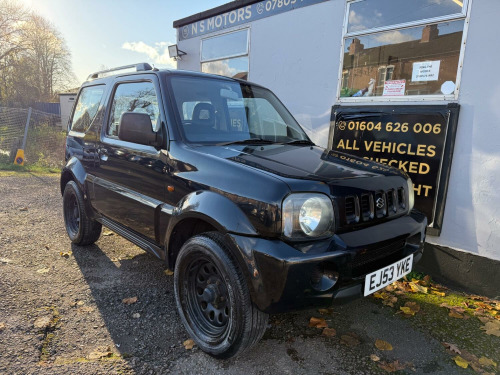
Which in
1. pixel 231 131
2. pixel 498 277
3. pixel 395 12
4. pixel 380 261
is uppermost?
pixel 395 12

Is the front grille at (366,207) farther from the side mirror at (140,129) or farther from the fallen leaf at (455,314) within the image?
the fallen leaf at (455,314)

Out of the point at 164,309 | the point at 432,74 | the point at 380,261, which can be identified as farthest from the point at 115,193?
the point at 432,74

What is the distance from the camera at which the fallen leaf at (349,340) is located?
2.64 m

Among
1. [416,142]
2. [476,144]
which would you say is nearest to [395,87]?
[416,142]

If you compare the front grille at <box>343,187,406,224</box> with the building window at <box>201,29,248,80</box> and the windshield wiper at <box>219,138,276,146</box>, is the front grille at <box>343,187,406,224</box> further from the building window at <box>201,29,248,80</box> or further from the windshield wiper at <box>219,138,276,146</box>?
the building window at <box>201,29,248,80</box>

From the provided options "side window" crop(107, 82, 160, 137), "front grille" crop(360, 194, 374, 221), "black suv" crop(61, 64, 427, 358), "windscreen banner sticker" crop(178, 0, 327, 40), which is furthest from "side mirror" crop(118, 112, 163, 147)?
"windscreen banner sticker" crop(178, 0, 327, 40)

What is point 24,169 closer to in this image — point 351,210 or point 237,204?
point 237,204

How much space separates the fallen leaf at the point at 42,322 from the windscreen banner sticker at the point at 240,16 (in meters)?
4.81

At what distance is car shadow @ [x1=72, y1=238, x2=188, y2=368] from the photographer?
8.24 ft

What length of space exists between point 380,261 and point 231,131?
153 cm

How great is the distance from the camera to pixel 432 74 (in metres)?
3.85

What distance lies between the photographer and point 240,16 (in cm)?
584

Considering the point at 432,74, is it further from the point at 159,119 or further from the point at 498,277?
the point at 159,119

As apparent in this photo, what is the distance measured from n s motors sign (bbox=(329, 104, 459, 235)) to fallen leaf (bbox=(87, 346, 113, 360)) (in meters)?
3.34
